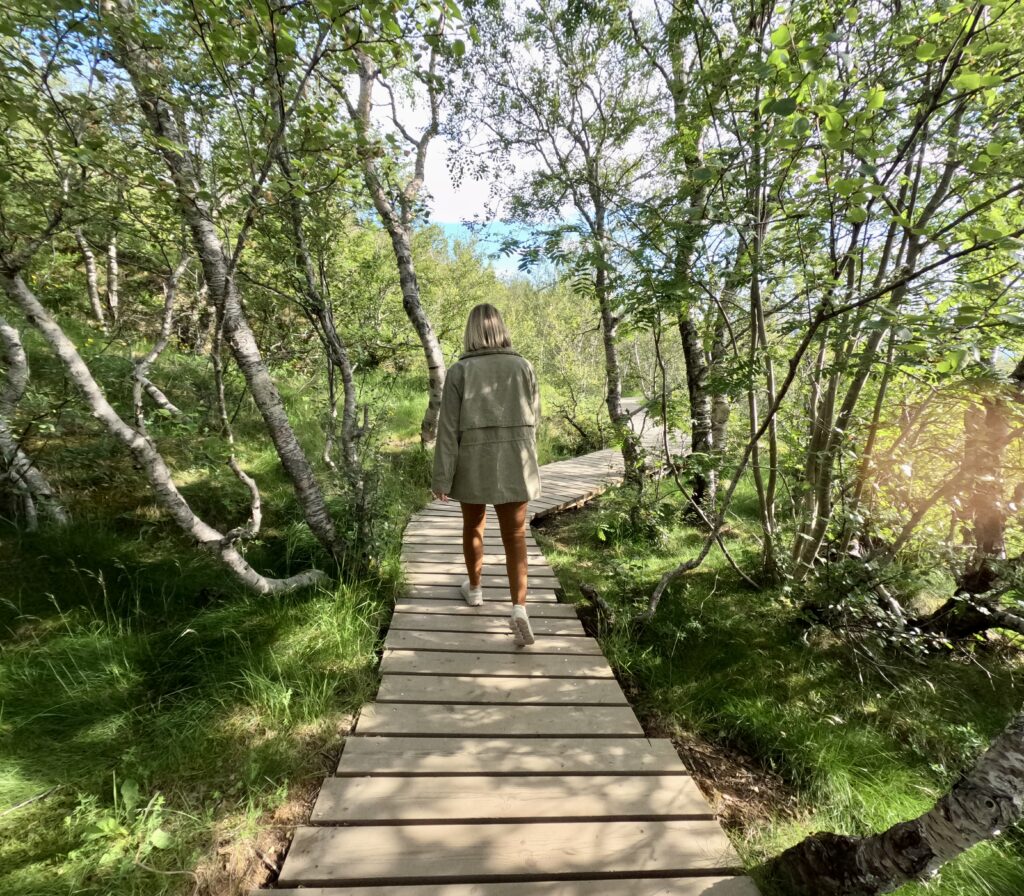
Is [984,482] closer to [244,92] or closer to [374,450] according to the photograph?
[374,450]

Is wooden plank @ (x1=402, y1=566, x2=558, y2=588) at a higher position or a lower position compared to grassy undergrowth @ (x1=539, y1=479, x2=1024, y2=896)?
higher

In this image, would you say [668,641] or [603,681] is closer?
[603,681]

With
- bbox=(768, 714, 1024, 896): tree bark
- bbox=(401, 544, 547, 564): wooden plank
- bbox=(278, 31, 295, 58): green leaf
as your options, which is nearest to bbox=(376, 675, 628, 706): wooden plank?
bbox=(768, 714, 1024, 896): tree bark

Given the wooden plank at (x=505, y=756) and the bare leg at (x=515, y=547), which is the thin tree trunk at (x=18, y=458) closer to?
the wooden plank at (x=505, y=756)

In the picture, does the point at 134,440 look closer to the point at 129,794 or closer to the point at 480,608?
the point at 129,794

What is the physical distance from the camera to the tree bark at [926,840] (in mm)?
1160

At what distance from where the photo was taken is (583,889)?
5.05 feet

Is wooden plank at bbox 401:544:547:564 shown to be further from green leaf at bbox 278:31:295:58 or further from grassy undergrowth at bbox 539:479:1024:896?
green leaf at bbox 278:31:295:58

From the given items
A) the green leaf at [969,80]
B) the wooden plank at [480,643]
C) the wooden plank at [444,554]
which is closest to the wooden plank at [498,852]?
the wooden plank at [480,643]

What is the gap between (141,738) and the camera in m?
2.04

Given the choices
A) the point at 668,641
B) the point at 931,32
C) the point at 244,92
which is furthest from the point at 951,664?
the point at 244,92

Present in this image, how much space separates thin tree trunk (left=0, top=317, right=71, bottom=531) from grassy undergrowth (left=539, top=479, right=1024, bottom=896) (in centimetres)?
425

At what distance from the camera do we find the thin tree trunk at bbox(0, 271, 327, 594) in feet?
7.05

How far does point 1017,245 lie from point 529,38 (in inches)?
270
